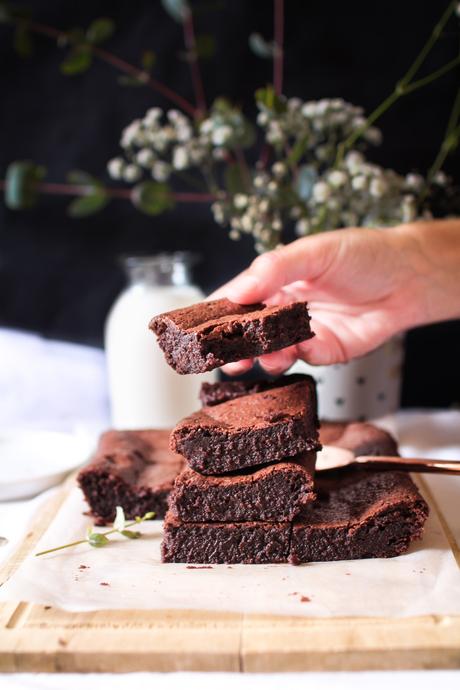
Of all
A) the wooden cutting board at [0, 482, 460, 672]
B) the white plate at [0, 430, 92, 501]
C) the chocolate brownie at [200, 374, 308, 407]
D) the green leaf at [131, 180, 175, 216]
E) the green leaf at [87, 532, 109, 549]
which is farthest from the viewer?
the green leaf at [131, 180, 175, 216]

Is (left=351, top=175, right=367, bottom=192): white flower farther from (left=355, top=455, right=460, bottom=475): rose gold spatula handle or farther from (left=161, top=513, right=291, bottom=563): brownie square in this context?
(left=161, top=513, right=291, bottom=563): brownie square

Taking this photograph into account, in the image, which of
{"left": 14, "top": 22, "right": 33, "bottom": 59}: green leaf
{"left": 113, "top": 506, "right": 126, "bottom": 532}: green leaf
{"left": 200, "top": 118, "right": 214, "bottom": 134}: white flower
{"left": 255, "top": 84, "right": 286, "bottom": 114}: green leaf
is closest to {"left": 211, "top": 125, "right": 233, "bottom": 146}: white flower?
{"left": 200, "top": 118, "right": 214, "bottom": 134}: white flower

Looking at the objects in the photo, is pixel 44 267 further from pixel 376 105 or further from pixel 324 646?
pixel 324 646

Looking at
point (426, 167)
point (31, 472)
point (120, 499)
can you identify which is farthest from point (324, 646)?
point (426, 167)

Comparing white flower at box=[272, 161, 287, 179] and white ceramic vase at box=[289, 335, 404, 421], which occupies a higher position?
white flower at box=[272, 161, 287, 179]

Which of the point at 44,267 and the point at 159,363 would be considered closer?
the point at 159,363

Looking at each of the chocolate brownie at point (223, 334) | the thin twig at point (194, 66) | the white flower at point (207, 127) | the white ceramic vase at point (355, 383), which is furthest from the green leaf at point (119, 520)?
the thin twig at point (194, 66)

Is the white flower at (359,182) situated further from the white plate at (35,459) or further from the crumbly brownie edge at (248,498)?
the white plate at (35,459)
